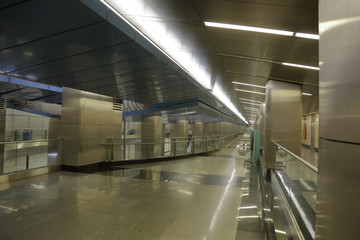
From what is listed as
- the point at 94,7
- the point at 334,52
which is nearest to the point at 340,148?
the point at 334,52

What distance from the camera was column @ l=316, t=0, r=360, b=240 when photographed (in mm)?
1554

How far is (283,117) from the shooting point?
902cm

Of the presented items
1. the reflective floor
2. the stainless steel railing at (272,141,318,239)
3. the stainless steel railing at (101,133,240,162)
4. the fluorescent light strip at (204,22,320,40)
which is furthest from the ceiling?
the stainless steel railing at (101,133,240,162)

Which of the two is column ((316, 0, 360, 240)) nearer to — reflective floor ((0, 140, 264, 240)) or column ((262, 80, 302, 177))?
reflective floor ((0, 140, 264, 240))

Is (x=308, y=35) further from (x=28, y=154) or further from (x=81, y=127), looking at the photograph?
(x=28, y=154)

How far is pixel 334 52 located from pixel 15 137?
1996 cm

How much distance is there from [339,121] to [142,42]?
422 cm

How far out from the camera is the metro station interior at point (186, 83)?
1860 mm

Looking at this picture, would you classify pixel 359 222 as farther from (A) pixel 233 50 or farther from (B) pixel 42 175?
(B) pixel 42 175

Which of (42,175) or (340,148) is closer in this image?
(340,148)

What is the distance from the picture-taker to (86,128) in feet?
32.6

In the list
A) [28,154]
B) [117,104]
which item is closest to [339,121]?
[28,154]

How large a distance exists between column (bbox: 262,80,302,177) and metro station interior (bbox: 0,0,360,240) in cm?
4

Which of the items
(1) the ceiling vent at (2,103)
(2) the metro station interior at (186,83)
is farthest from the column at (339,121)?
(1) the ceiling vent at (2,103)
